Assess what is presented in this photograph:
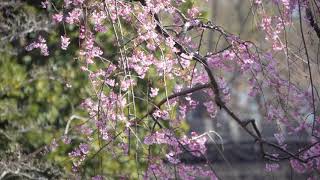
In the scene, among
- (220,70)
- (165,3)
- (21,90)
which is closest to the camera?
(165,3)

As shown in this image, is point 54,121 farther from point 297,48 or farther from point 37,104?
point 297,48

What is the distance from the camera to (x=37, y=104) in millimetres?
4254

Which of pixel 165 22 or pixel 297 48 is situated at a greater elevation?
pixel 165 22

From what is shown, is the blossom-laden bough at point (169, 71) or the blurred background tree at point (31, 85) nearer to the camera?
the blossom-laden bough at point (169, 71)

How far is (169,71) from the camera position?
3281 millimetres

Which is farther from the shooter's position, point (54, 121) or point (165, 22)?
point (54, 121)

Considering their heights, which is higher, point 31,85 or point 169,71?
point 31,85

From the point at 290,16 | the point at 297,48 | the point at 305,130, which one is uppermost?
the point at 290,16

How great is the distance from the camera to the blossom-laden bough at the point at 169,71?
2.99m

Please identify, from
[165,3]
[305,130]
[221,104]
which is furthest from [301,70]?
[165,3]

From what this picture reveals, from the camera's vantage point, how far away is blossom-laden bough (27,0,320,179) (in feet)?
9.82

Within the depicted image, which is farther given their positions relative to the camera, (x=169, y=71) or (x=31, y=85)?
(x=31, y=85)

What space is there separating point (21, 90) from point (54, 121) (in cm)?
32

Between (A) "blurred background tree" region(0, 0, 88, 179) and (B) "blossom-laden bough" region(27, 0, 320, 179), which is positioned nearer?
(B) "blossom-laden bough" region(27, 0, 320, 179)
